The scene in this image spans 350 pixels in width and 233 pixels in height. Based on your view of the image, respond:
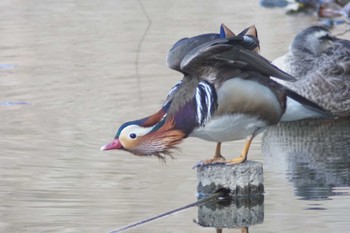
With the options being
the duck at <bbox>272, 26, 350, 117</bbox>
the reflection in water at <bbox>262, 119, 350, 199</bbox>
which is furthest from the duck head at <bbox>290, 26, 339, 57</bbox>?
the reflection in water at <bbox>262, 119, 350, 199</bbox>

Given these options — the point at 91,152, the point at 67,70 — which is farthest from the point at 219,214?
the point at 67,70

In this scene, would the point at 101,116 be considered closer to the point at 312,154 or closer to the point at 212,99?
the point at 312,154

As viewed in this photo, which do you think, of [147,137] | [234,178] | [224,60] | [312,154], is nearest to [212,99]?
[224,60]

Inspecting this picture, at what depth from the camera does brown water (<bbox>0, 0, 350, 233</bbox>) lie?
24.4ft

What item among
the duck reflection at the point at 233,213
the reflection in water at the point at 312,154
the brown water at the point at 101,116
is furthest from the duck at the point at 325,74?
the duck reflection at the point at 233,213

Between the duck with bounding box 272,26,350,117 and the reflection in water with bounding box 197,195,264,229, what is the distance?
2.78m

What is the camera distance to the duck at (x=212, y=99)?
24.3 ft

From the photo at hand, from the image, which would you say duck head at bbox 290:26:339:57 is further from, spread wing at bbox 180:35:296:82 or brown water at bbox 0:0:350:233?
spread wing at bbox 180:35:296:82

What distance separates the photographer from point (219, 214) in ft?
24.6

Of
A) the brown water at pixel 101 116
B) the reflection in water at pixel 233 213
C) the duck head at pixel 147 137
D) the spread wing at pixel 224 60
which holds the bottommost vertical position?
the brown water at pixel 101 116

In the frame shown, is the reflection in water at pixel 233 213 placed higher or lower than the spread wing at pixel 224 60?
lower

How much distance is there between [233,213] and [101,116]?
3.07m

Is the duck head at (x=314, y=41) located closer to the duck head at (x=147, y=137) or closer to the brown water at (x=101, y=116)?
the brown water at (x=101, y=116)

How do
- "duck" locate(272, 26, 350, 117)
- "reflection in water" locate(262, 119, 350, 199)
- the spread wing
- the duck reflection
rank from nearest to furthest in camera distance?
1. the duck reflection
2. the spread wing
3. "reflection in water" locate(262, 119, 350, 199)
4. "duck" locate(272, 26, 350, 117)
